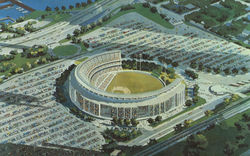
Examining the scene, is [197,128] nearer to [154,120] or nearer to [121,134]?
[154,120]

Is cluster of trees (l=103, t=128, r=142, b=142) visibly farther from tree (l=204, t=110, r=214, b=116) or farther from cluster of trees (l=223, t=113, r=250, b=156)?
cluster of trees (l=223, t=113, r=250, b=156)

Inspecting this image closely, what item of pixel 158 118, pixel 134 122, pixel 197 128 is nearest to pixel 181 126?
pixel 197 128

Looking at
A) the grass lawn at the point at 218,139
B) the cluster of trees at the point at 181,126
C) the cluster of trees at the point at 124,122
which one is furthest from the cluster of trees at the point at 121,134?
the grass lawn at the point at 218,139

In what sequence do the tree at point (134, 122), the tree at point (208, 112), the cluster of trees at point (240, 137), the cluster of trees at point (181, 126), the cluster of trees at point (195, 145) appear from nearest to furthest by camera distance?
the cluster of trees at point (195, 145)
the cluster of trees at point (240, 137)
the cluster of trees at point (181, 126)
the tree at point (134, 122)
the tree at point (208, 112)

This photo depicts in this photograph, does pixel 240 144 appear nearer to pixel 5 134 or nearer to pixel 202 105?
pixel 202 105

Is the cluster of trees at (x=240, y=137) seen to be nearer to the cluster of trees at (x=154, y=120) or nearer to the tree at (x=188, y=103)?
the tree at (x=188, y=103)
